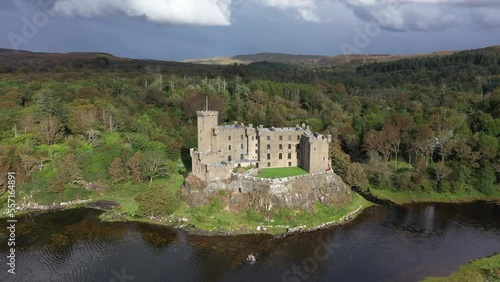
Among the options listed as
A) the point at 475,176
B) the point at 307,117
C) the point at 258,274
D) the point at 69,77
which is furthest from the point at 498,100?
the point at 69,77

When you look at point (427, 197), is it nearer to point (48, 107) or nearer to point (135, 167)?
point (135, 167)

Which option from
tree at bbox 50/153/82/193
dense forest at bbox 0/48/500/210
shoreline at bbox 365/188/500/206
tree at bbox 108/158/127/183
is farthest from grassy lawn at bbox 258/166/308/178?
tree at bbox 50/153/82/193

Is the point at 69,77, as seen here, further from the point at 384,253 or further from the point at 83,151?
the point at 384,253

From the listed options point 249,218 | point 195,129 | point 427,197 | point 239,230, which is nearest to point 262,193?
point 249,218

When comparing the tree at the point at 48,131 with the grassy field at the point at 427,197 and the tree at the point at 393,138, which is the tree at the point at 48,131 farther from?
the tree at the point at 393,138

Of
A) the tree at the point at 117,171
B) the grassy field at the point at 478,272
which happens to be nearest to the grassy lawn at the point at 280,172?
the grassy field at the point at 478,272

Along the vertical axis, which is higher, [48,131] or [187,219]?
[48,131]

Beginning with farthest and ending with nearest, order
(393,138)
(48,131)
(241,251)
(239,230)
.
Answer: (393,138) < (48,131) < (239,230) < (241,251)

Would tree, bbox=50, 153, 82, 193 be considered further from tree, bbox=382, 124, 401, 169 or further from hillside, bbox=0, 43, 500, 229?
tree, bbox=382, 124, 401, 169
